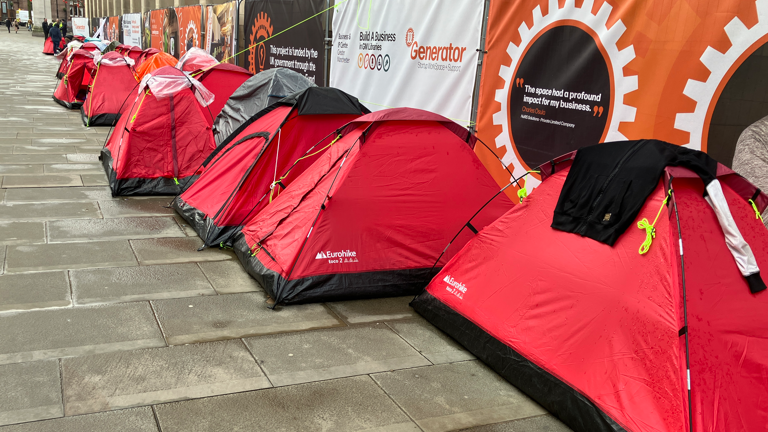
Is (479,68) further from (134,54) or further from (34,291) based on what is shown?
(134,54)

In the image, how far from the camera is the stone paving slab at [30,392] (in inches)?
124

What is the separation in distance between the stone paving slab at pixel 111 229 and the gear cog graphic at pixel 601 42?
3.65 meters

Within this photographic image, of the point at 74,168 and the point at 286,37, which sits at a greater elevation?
the point at 286,37

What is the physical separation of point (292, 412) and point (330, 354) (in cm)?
73

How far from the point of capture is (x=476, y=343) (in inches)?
161

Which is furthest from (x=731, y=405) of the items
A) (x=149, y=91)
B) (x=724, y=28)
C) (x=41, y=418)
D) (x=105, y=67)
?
(x=105, y=67)

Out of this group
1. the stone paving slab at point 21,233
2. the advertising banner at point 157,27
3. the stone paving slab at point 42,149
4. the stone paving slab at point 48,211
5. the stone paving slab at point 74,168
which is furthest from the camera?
the advertising banner at point 157,27

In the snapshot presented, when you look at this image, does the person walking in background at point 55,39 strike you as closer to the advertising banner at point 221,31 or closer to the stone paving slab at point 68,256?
the advertising banner at point 221,31

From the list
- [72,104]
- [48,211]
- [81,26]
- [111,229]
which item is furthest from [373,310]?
[81,26]

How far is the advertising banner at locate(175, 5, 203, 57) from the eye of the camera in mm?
18125

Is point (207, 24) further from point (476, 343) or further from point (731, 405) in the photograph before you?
point (731, 405)

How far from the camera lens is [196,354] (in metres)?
3.93

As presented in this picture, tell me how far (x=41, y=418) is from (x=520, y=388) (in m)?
2.73

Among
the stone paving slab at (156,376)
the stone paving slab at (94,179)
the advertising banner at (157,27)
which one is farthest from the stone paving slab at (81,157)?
the advertising banner at (157,27)
